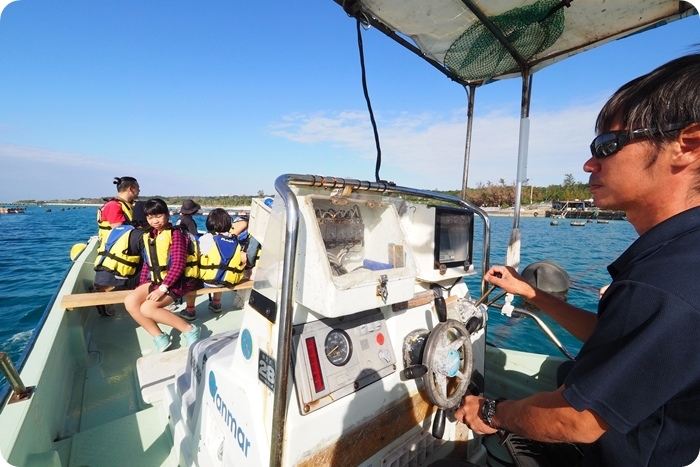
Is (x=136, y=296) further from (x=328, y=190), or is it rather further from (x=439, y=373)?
(x=439, y=373)

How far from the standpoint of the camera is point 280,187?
1.12 meters

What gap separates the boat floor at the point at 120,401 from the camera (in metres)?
2.11

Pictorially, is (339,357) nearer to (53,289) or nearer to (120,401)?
(120,401)

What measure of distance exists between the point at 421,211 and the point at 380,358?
0.93 metres

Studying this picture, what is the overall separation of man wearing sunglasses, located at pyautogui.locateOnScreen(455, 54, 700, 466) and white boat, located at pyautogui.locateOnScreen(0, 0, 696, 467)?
0.58 meters

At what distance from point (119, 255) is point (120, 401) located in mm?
2085

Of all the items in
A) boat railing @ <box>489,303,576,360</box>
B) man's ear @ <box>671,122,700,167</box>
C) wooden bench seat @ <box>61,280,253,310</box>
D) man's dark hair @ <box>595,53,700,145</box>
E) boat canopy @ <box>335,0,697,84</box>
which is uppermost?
boat canopy @ <box>335,0,697,84</box>

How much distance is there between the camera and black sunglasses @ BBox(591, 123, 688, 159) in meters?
0.96

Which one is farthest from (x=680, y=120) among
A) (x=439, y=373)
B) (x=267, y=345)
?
(x=267, y=345)

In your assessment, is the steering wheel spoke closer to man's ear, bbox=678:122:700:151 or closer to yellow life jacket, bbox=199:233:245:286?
man's ear, bbox=678:122:700:151

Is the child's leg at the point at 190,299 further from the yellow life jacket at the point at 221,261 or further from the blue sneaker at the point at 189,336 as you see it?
the blue sneaker at the point at 189,336

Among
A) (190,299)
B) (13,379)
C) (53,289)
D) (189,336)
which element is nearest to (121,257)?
(190,299)

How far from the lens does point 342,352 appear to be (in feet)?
4.53

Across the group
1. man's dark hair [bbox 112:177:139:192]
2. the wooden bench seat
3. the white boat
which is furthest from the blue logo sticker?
man's dark hair [bbox 112:177:139:192]
